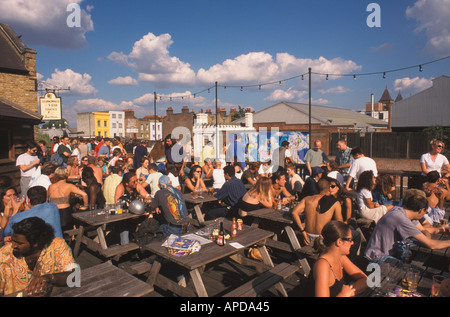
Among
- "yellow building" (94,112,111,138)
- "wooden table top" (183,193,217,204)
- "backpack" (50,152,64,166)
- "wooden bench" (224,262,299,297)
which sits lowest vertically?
"wooden bench" (224,262,299,297)

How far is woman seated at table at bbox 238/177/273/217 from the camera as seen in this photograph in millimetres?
5762

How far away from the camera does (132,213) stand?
5473 millimetres

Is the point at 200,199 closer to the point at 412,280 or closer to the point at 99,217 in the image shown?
the point at 99,217

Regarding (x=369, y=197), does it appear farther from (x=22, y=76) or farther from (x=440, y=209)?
(x=22, y=76)

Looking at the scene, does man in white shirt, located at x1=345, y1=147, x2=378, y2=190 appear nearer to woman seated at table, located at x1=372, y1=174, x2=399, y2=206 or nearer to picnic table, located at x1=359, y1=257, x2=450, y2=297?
woman seated at table, located at x1=372, y1=174, x2=399, y2=206

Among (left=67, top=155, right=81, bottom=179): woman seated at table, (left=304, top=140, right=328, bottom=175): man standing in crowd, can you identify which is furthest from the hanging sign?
(left=304, top=140, right=328, bottom=175): man standing in crowd

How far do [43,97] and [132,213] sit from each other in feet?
62.9

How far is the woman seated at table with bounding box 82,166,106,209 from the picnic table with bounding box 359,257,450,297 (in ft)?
18.5

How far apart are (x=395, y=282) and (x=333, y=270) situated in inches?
27.8

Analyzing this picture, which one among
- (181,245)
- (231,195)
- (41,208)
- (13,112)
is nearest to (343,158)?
(231,195)

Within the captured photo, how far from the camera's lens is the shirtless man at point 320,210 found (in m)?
4.46

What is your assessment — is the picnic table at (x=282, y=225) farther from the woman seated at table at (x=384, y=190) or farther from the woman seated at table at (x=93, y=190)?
the woman seated at table at (x=93, y=190)
